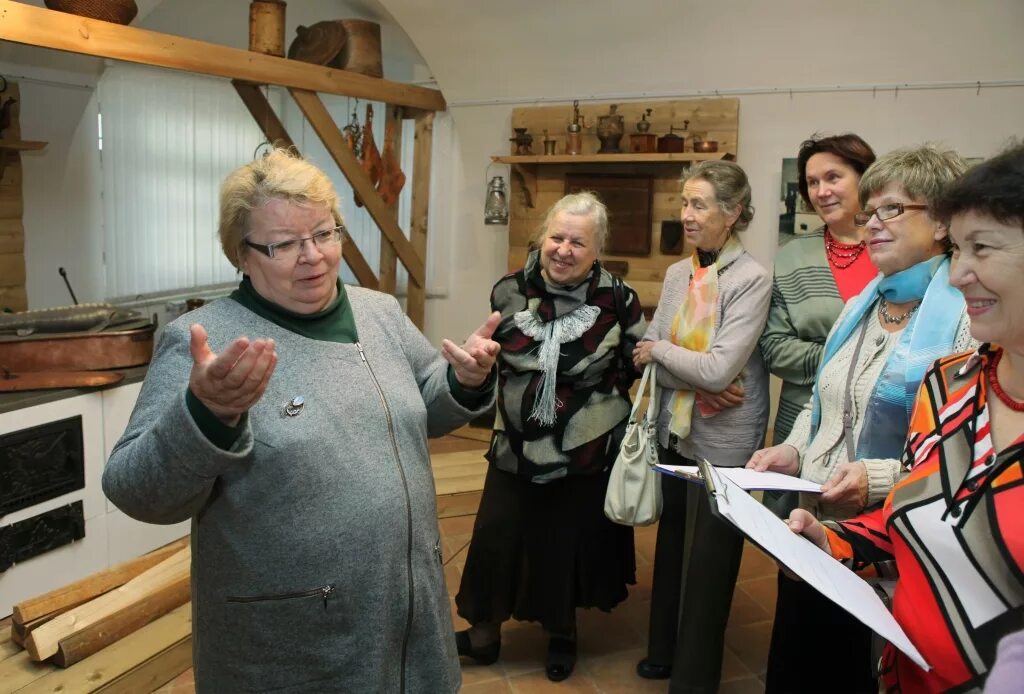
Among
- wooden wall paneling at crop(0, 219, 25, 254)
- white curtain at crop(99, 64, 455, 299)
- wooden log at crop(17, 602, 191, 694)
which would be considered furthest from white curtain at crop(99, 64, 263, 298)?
wooden log at crop(17, 602, 191, 694)

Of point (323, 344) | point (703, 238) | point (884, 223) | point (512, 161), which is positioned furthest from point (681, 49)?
point (323, 344)

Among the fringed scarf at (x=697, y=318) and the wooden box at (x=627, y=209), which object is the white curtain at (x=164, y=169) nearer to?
the wooden box at (x=627, y=209)

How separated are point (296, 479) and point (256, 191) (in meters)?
0.55

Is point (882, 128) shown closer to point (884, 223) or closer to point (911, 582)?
point (884, 223)

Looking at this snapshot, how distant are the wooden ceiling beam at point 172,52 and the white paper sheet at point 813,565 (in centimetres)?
319

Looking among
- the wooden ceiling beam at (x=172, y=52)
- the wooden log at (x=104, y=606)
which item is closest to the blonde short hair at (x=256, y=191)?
the wooden log at (x=104, y=606)

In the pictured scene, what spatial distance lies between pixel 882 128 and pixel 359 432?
373cm

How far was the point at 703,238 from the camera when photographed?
2.55 m

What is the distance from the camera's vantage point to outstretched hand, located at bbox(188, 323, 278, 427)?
3.86 feet

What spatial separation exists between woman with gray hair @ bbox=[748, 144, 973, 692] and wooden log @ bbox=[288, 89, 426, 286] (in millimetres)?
3362

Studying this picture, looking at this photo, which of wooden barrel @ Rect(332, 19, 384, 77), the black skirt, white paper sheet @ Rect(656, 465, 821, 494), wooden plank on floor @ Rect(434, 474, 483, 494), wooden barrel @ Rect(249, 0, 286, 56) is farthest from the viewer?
wooden barrel @ Rect(332, 19, 384, 77)

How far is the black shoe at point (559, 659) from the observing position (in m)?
2.78

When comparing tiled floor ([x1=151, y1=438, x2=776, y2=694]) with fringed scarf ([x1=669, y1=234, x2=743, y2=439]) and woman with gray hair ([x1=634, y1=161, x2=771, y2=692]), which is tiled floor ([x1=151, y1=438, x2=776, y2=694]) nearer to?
woman with gray hair ([x1=634, y1=161, x2=771, y2=692])

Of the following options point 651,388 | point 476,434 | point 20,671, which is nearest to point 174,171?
point 476,434
